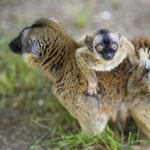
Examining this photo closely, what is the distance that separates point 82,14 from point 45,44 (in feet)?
11.6

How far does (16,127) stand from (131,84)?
10.5 feet

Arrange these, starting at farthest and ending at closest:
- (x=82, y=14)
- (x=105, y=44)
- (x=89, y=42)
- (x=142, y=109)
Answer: (x=82, y=14)
(x=142, y=109)
(x=89, y=42)
(x=105, y=44)

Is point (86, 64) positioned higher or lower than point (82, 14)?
lower

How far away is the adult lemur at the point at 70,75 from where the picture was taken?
3.50 meters

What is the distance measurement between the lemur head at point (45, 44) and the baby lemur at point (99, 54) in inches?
15.0

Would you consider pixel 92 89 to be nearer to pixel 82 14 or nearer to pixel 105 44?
pixel 105 44

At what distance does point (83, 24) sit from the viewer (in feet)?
21.8

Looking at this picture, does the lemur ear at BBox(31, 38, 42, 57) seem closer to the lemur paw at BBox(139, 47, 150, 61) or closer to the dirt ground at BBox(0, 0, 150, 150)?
the lemur paw at BBox(139, 47, 150, 61)

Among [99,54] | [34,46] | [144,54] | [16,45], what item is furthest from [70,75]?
[144,54]

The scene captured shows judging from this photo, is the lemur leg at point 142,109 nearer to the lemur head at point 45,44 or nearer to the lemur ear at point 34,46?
the lemur head at point 45,44

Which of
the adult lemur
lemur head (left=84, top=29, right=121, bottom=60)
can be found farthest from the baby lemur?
the adult lemur

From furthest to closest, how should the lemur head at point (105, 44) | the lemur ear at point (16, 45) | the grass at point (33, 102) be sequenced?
the grass at point (33, 102) < the lemur ear at point (16, 45) < the lemur head at point (105, 44)

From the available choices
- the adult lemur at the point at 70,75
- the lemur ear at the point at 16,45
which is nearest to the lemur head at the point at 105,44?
the adult lemur at the point at 70,75

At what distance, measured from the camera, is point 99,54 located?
3.24m
